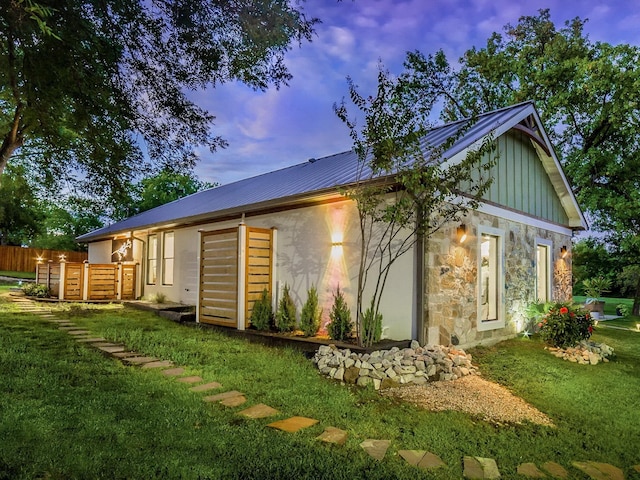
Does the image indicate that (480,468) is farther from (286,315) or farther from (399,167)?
(286,315)

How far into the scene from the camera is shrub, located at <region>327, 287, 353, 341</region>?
6.60 m

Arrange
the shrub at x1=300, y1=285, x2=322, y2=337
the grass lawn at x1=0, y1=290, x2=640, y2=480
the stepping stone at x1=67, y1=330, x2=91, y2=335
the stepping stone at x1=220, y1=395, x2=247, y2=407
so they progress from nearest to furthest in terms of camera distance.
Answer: the grass lawn at x1=0, y1=290, x2=640, y2=480
the stepping stone at x1=220, y1=395, x2=247, y2=407
the shrub at x1=300, y1=285, x2=322, y2=337
the stepping stone at x1=67, y1=330, x2=91, y2=335

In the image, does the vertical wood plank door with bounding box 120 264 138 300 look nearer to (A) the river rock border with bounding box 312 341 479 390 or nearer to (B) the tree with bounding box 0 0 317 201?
(B) the tree with bounding box 0 0 317 201

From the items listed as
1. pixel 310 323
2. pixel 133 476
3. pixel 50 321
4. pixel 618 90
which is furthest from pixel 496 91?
pixel 133 476

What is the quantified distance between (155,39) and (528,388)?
668 centimetres

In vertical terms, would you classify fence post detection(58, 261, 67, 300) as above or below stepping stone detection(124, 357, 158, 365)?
above

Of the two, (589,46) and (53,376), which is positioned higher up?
(589,46)

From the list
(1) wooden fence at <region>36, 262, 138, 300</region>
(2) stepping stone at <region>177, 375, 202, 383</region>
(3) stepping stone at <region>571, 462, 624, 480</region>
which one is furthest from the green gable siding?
(1) wooden fence at <region>36, 262, 138, 300</region>

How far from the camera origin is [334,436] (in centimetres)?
332

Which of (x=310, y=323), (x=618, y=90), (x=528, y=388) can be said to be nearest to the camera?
(x=528, y=388)

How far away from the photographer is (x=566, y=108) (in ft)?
53.2

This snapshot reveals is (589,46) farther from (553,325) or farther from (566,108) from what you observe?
(553,325)

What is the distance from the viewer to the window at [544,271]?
33.4ft

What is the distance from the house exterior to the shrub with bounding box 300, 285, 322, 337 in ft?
1.15
